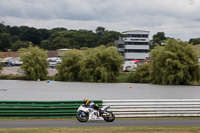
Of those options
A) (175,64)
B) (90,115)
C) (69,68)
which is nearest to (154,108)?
(90,115)

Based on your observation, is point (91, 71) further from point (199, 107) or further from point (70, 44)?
point (70, 44)

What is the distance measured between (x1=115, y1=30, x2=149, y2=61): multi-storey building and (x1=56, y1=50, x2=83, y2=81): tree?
217 feet

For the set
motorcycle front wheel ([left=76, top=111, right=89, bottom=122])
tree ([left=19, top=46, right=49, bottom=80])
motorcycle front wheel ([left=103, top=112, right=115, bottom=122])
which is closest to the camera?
motorcycle front wheel ([left=76, top=111, right=89, bottom=122])

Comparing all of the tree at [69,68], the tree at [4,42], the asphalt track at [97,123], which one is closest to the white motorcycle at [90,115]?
the asphalt track at [97,123]

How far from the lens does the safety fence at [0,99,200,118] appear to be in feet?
72.6

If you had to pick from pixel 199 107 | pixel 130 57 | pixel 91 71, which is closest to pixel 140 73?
pixel 91 71

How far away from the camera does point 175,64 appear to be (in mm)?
66750

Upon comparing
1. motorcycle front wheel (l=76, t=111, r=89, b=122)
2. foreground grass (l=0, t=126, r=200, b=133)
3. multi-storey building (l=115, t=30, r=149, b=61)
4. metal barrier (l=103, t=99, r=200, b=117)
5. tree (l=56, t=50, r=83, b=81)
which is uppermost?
multi-storey building (l=115, t=30, r=149, b=61)

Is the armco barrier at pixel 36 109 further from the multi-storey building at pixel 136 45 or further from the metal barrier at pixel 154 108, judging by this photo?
the multi-storey building at pixel 136 45

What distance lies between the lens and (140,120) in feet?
71.3

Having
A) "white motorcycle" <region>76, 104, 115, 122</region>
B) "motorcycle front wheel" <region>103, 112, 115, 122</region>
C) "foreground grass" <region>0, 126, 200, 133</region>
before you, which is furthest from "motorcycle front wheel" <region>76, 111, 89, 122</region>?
"foreground grass" <region>0, 126, 200, 133</region>

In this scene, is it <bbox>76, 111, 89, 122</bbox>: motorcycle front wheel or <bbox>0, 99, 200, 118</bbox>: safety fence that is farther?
<bbox>0, 99, 200, 118</bbox>: safety fence

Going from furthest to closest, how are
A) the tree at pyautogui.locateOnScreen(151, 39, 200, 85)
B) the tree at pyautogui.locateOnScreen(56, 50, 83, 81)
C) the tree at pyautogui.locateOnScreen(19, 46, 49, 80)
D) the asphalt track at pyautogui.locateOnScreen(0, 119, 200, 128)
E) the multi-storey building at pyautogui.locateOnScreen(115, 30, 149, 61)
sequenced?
the multi-storey building at pyautogui.locateOnScreen(115, 30, 149, 61) → the tree at pyautogui.locateOnScreen(19, 46, 49, 80) → the tree at pyautogui.locateOnScreen(56, 50, 83, 81) → the tree at pyautogui.locateOnScreen(151, 39, 200, 85) → the asphalt track at pyautogui.locateOnScreen(0, 119, 200, 128)

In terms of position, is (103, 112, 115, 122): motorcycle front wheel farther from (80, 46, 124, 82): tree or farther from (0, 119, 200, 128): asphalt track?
(80, 46, 124, 82): tree
